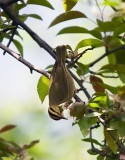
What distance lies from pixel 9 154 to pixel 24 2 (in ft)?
2.41

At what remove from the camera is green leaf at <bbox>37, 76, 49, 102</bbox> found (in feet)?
6.03

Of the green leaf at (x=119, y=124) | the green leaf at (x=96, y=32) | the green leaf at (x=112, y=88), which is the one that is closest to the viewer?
the green leaf at (x=119, y=124)

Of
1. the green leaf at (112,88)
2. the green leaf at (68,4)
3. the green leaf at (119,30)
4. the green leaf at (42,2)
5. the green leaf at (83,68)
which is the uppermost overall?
the green leaf at (42,2)

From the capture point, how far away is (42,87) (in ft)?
6.05

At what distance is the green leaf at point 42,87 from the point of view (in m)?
1.84

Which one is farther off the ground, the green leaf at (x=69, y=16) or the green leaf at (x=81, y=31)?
the green leaf at (x=69, y=16)

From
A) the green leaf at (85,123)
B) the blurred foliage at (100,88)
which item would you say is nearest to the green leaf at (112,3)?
the blurred foliage at (100,88)

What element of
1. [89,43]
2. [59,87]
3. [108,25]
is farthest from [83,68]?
[59,87]

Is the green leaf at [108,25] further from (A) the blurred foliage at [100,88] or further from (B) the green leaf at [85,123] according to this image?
(B) the green leaf at [85,123]

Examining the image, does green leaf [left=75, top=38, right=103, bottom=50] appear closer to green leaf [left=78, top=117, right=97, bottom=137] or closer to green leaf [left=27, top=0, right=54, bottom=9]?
green leaf [left=27, top=0, right=54, bottom=9]

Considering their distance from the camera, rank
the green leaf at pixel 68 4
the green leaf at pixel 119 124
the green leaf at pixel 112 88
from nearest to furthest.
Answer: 1. the green leaf at pixel 119 124
2. the green leaf at pixel 112 88
3. the green leaf at pixel 68 4

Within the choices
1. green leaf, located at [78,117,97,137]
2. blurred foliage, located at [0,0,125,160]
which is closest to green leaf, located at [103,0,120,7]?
blurred foliage, located at [0,0,125,160]

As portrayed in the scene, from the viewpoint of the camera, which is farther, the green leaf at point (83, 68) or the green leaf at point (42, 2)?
the green leaf at point (42, 2)

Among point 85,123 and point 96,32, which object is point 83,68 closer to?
point 96,32
